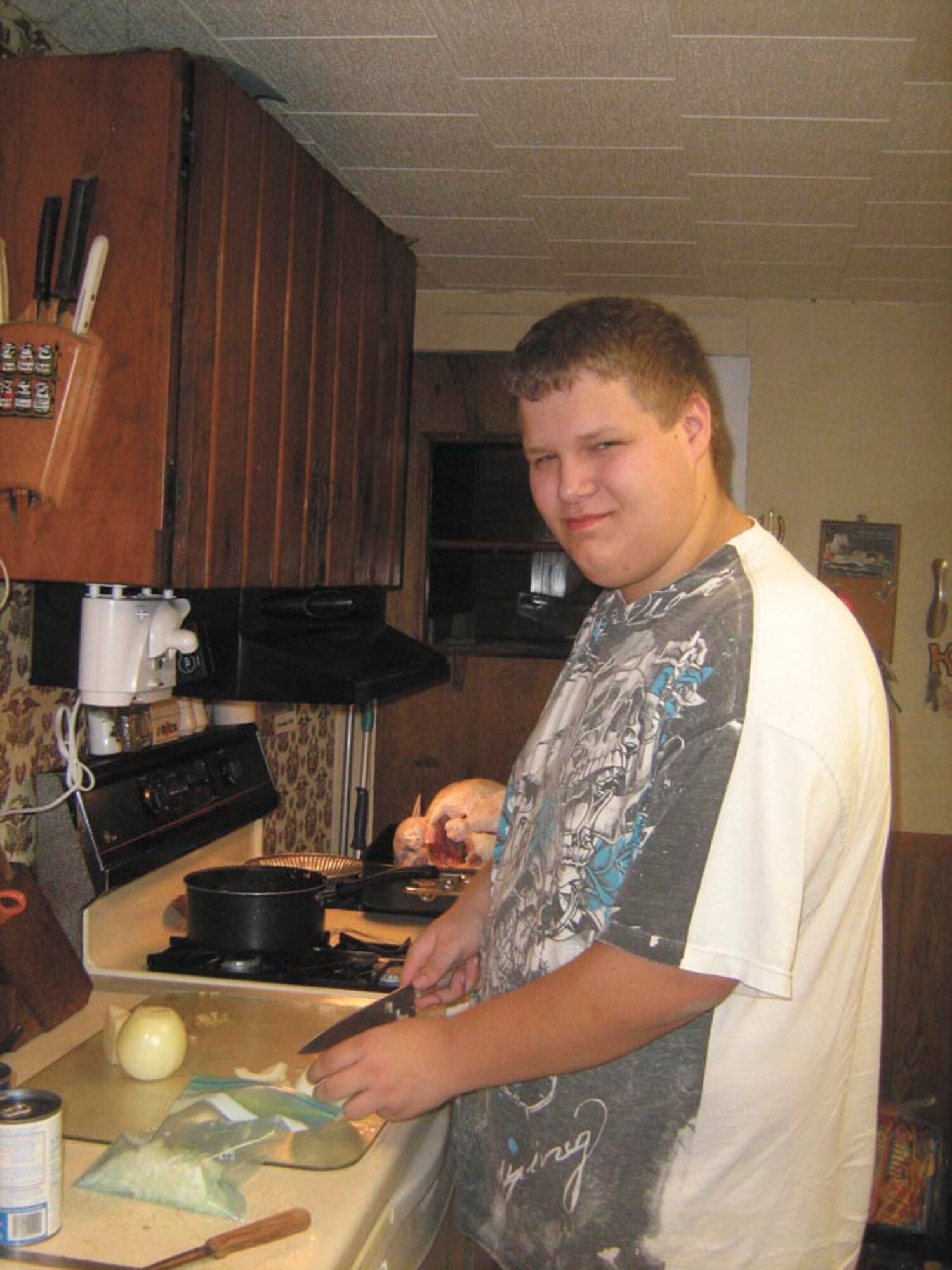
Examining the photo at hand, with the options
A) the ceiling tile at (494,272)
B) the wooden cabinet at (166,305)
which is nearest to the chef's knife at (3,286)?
the wooden cabinet at (166,305)

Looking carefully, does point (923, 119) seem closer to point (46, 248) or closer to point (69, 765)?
point (46, 248)

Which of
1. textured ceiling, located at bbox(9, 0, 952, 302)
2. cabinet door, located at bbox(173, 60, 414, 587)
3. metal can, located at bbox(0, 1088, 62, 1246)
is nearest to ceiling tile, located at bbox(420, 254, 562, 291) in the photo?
textured ceiling, located at bbox(9, 0, 952, 302)

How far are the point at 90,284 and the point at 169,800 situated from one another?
0.89 m

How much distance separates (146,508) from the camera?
1.47 metres

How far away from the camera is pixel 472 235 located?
108 inches

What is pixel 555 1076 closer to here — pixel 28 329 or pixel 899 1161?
pixel 28 329

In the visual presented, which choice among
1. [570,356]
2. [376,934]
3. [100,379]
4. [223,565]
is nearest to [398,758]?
[376,934]

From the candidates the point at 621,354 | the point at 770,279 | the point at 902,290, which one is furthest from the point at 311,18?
the point at 902,290

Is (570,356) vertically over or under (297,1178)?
over

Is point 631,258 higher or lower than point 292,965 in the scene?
→ higher

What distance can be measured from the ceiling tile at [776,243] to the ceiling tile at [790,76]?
61 centimetres

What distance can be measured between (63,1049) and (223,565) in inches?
25.9

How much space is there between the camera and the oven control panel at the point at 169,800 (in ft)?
6.05

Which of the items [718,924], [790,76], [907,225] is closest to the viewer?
[718,924]
